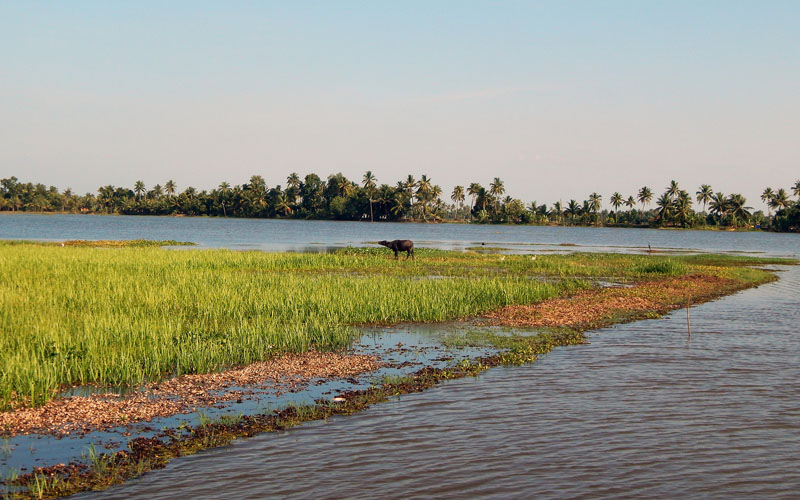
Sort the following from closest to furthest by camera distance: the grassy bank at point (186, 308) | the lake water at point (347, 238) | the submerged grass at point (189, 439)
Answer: the submerged grass at point (189, 439) → the grassy bank at point (186, 308) → the lake water at point (347, 238)

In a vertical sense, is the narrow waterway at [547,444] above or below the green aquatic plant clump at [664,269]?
below

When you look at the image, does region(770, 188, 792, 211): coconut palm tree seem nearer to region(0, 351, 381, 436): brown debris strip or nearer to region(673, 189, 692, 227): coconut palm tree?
region(673, 189, 692, 227): coconut palm tree

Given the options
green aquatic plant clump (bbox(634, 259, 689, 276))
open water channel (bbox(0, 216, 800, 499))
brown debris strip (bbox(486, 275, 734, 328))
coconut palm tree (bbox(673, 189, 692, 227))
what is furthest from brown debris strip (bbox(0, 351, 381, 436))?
coconut palm tree (bbox(673, 189, 692, 227))

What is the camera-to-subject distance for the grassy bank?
12.6 metres

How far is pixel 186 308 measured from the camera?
65.3 feet

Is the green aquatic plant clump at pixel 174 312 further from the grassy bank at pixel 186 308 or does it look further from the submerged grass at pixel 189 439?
the submerged grass at pixel 189 439

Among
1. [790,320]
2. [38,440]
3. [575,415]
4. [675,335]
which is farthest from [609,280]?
[38,440]

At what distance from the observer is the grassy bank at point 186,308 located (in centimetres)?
1263

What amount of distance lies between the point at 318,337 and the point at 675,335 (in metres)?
11.1

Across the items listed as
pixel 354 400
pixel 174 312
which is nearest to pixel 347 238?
pixel 174 312

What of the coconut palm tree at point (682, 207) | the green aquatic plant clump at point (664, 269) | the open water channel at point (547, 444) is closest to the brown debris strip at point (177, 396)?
the open water channel at point (547, 444)

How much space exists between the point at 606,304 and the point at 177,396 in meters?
18.2

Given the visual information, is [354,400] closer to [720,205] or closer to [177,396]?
[177,396]

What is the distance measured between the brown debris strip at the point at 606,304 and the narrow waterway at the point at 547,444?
597cm
